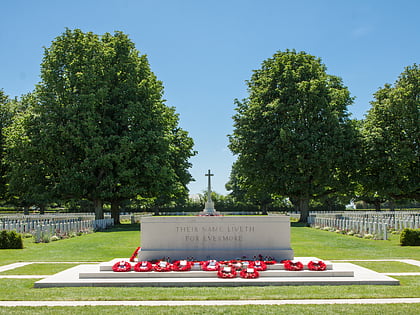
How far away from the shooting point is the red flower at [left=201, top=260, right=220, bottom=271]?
1070 cm

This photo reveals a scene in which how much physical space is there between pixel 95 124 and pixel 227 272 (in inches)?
918

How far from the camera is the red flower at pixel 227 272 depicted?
10.1 metres

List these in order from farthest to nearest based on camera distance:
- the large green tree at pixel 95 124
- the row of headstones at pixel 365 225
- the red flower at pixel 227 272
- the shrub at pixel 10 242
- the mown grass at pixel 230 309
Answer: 1. the large green tree at pixel 95 124
2. the row of headstones at pixel 365 225
3. the shrub at pixel 10 242
4. the red flower at pixel 227 272
5. the mown grass at pixel 230 309

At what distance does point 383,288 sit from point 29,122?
29.2 metres

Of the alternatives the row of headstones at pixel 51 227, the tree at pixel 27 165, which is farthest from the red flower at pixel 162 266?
the tree at pixel 27 165

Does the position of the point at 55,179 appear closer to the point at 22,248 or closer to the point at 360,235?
the point at 22,248

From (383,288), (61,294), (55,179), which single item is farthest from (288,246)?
(55,179)

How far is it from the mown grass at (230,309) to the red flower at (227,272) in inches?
102

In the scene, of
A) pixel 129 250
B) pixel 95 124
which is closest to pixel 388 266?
pixel 129 250

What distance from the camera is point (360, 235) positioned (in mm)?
23609

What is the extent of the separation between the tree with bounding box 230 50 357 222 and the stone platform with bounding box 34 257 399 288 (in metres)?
23.5

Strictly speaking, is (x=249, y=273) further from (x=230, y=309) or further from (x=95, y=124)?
(x=95, y=124)

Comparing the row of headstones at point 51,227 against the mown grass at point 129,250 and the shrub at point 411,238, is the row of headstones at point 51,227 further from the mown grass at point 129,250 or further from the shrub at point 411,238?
the shrub at point 411,238

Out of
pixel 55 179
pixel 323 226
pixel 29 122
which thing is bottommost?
pixel 323 226
